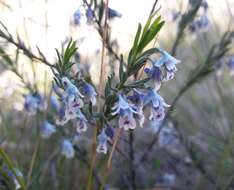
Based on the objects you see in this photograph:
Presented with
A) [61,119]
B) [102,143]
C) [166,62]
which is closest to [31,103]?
[61,119]

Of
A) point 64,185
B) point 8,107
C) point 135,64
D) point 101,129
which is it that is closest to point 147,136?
point 8,107

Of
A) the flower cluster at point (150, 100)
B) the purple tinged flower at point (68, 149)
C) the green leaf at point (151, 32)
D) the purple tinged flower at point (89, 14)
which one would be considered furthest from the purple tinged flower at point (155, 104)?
the purple tinged flower at point (68, 149)

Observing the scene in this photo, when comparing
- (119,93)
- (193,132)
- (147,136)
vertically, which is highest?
(119,93)

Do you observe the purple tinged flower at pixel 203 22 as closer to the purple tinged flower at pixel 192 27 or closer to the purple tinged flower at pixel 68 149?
the purple tinged flower at pixel 192 27

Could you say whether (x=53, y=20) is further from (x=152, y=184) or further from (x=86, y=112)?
(x=86, y=112)

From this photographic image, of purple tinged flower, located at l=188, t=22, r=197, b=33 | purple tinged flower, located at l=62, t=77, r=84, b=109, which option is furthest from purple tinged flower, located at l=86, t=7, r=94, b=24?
purple tinged flower, located at l=188, t=22, r=197, b=33

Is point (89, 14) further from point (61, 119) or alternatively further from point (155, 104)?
point (155, 104)
